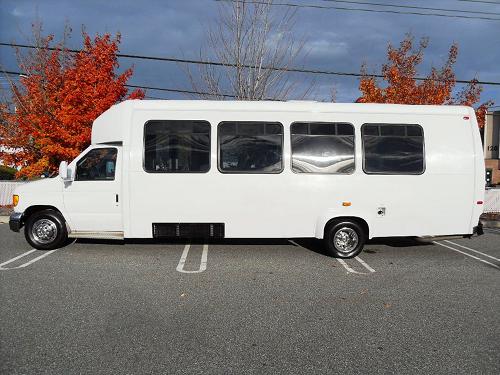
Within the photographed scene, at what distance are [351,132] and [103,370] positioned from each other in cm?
546

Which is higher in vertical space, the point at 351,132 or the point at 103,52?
the point at 103,52

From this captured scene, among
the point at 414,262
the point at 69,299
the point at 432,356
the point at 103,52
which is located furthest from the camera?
the point at 103,52

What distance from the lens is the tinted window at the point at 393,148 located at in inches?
262

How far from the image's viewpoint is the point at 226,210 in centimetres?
655

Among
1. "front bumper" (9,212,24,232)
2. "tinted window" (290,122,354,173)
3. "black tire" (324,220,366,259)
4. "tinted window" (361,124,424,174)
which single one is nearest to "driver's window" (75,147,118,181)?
"front bumper" (9,212,24,232)

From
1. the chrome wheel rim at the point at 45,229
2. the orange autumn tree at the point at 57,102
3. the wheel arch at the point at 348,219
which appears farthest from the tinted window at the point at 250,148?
the orange autumn tree at the point at 57,102

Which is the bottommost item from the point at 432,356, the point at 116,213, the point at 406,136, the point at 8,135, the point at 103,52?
the point at 432,356

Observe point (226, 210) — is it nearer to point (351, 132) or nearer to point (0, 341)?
point (351, 132)

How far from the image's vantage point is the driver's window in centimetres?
677

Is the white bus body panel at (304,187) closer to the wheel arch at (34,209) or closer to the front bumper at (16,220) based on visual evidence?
the wheel arch at (34,209)

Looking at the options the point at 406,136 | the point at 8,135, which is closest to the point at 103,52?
the point at 8,135

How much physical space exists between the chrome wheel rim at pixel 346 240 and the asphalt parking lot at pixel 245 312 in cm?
29

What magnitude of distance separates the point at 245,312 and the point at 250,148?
3269 mm

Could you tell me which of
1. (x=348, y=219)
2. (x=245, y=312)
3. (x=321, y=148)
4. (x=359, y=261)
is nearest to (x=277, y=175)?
(x=321, y=148)
